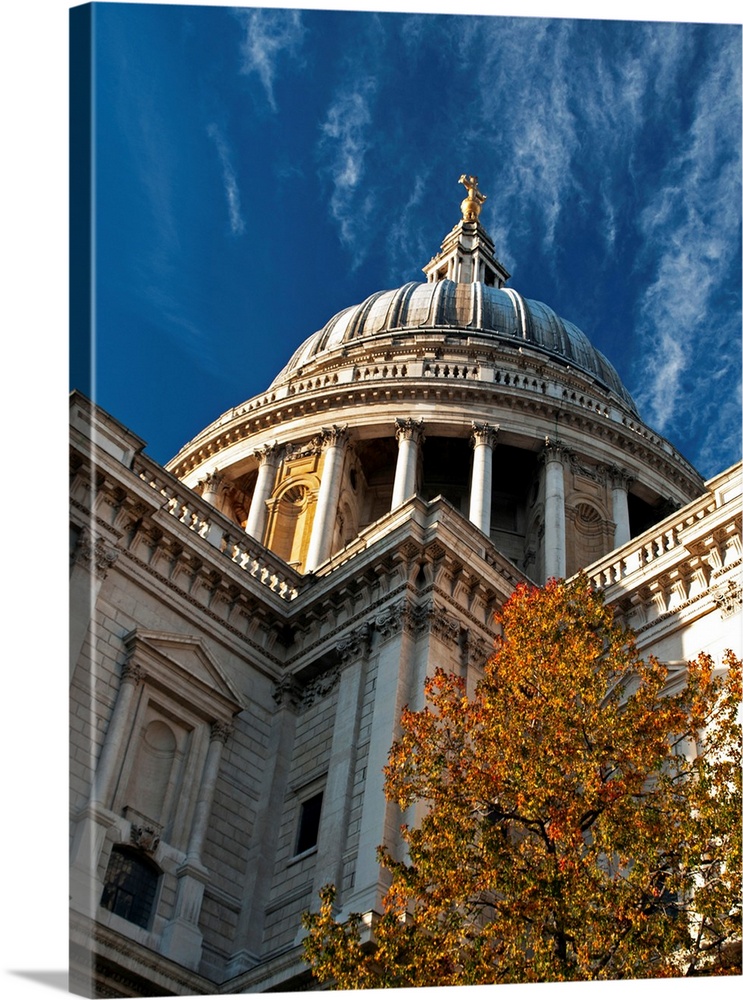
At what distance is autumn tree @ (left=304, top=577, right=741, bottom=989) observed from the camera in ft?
43.5

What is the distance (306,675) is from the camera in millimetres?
24266

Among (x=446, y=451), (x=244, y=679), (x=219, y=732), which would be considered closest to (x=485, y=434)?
(x=446, y=451)

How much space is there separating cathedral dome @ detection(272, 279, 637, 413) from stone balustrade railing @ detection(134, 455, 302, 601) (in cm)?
2007

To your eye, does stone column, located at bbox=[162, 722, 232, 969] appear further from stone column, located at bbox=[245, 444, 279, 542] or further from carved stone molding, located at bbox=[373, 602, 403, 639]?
stone column, located at bbox=[245, 444, 279, 542]

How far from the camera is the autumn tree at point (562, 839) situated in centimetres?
1327

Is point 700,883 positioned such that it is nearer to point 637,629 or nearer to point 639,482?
point 637,629

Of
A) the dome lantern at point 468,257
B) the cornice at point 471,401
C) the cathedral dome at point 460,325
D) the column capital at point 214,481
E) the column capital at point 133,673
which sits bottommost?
the column capital at point 133,673

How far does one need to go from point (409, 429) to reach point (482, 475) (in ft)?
9.99

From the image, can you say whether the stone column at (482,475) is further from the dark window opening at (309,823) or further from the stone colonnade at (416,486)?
the dark window opening at (309,823)

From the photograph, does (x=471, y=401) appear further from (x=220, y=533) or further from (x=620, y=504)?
(x=220, y=533)

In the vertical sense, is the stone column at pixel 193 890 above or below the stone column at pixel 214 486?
below

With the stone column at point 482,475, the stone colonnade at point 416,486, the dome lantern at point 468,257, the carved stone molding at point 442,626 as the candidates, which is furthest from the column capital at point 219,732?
the dome lantern at point 468,257

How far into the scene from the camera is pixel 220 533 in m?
25.9
